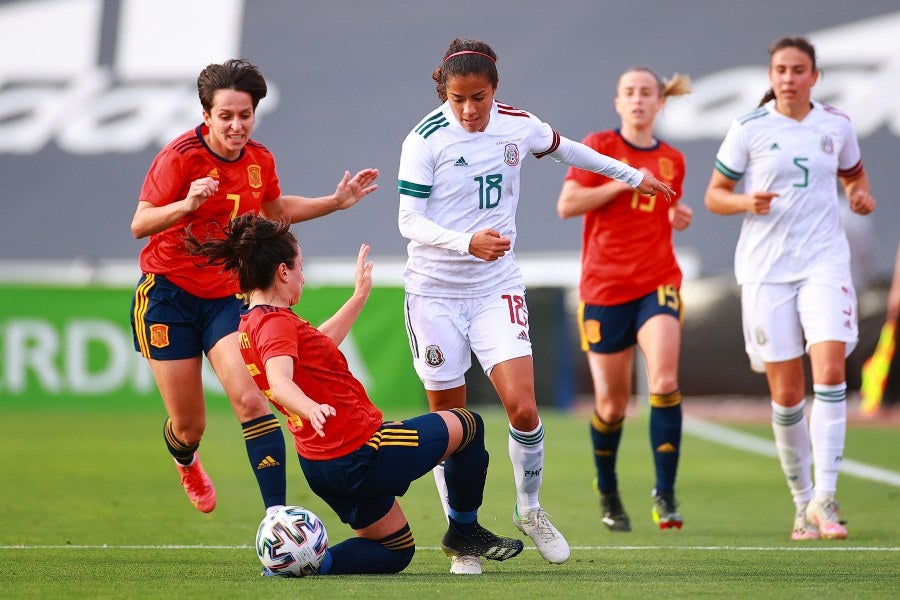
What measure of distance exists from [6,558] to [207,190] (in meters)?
1.84

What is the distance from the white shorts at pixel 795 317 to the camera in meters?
7.42

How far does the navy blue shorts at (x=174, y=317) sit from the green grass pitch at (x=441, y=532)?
0.96m

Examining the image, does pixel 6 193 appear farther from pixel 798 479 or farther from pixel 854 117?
pixel 798 479

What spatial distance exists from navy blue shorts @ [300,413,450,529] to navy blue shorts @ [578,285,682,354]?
2483mm

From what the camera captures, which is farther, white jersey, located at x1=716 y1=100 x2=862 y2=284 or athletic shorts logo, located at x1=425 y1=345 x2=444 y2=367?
white jersey, located at x1=716 y1=100 x2=862 y2=284

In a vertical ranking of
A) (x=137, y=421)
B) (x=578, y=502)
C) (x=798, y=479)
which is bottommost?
(x=137, y=421)

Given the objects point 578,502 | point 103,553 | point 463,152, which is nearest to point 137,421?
point 578,502

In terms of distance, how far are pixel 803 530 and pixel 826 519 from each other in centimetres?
13

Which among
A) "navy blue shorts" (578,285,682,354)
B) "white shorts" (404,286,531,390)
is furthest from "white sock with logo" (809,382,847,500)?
"white shorts" (404,286,531,390)

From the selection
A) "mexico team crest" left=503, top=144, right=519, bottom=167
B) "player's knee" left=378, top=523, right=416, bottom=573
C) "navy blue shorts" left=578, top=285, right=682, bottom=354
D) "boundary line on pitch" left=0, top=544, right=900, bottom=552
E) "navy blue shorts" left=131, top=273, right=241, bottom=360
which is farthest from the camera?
"navy blue shorts" left=578, top=285, right=682, bottom=354

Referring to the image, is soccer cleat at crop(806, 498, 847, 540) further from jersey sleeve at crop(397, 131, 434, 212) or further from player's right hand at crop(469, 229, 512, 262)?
jersey sleeve at crop(397, 131, 434, 212)

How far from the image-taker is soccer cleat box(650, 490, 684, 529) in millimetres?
7645

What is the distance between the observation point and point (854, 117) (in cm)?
1961

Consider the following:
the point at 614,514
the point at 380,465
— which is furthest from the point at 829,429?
the point at 380,465
